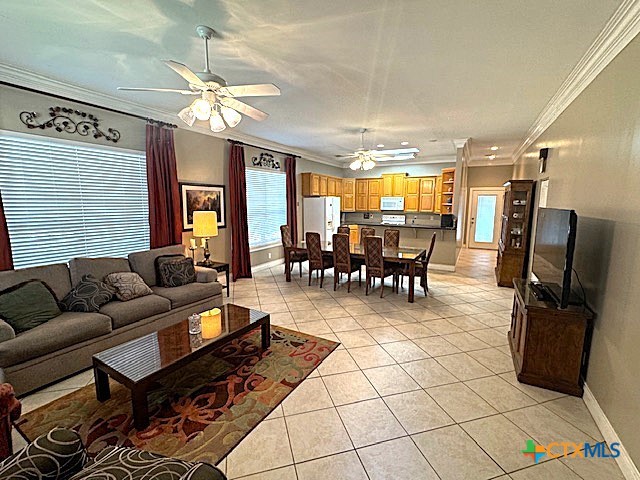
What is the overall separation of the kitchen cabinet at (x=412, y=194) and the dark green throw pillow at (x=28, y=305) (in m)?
7.51

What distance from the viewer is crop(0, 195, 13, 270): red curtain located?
2.86m

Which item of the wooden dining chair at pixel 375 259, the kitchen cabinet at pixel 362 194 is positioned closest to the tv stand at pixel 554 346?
the wooden dining chair at pixel 375 259

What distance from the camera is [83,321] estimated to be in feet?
8.65

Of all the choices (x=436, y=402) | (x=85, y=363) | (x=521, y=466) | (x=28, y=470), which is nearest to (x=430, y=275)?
(x=436, y=402)

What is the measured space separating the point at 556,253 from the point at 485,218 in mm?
7872

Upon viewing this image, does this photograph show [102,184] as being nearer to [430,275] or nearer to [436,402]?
[436,402]

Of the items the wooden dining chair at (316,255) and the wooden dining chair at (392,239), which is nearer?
the wooden dining chair at (316,255)

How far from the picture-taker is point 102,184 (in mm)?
3777

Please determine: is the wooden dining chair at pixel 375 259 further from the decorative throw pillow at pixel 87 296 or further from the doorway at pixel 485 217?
the doorway at pixel 485 217

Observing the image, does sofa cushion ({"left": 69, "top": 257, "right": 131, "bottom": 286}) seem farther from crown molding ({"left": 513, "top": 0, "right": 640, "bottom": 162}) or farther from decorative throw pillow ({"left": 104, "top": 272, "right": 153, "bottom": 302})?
crown molding ({"left": 513, "top": 0, "right": 640, "bottom": 162})

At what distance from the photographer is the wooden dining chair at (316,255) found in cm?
529

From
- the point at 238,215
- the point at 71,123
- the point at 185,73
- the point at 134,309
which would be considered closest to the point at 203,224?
the point at 238,215

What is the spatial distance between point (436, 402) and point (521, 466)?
0.62 metres

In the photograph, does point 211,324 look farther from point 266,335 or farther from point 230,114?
point 230,114
